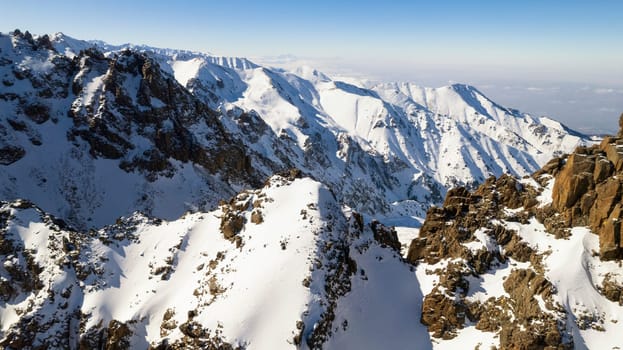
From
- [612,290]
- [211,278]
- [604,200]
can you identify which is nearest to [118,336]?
[211,278]

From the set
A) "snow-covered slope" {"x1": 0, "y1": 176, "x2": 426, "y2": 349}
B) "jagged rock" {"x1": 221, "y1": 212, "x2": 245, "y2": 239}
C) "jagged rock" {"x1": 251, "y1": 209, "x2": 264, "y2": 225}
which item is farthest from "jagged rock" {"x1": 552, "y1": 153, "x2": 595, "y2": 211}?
"jagged rock" {"x1": 221, "y1": 212, "x2": 245, "y2": 239}

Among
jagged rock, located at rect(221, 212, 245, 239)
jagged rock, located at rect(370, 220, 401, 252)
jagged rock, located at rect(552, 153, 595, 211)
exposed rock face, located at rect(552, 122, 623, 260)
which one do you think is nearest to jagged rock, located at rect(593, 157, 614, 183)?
exposed rock face, located at rect(552, 122, 623, 260)

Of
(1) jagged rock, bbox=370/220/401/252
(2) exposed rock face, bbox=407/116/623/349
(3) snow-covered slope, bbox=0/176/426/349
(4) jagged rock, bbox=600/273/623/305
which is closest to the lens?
(2) exposed rock face, bbox=407/116/623/349

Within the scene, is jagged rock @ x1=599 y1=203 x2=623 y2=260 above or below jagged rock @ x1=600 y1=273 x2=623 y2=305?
above

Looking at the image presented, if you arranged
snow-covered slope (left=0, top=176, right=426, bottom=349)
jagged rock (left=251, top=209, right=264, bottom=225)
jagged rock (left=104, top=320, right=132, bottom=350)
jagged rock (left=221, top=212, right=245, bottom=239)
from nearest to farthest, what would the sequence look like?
1. snow-covered slope (left=0, top=176, right=426, bottom=349)
2. jagged rock (left=104, top=320, right=132, bottom=350)
3. jagged rock (left=251, top=209, right=264, bottom=225)
4. jagged rock (left=221, top=212, right=245, bottom=239)

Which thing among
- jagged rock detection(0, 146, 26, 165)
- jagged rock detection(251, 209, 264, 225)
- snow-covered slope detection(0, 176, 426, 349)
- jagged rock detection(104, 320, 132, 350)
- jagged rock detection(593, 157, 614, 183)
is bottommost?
jagged rock detection(104, 320, 132, 350)

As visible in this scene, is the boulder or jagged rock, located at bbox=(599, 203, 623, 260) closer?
jagged rock, located at bbox=(599, 203, 623, 260)

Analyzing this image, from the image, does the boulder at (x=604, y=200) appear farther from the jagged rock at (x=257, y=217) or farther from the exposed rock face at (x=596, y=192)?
the jagged rock at (x=257, y=217)

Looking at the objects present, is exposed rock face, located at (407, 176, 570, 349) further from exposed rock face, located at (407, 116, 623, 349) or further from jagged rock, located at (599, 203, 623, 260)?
jagged rock, located at (599, 203, 623, 260)

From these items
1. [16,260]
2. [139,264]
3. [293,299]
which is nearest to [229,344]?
[293,299]

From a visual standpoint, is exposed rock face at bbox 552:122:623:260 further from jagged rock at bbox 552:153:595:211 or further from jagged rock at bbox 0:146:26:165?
jagged rock at bbox 0:146:26:165

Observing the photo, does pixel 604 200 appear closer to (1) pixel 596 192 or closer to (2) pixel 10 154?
(1) pixel 596 192

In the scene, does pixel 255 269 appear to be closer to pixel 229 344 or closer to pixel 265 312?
pixel 265 312
